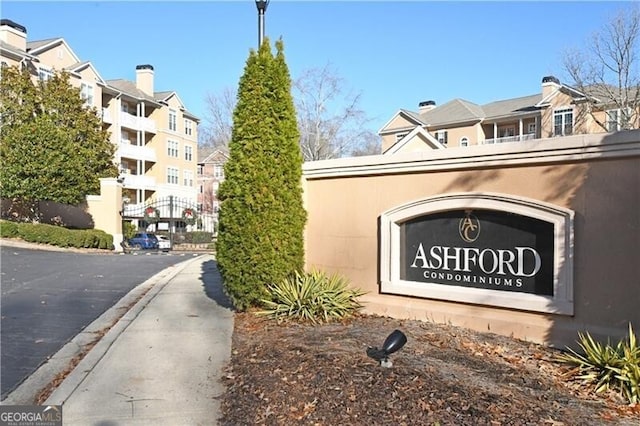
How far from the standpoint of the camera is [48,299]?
9398 mm

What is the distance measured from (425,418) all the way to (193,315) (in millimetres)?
5123

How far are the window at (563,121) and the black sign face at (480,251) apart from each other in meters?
36.6

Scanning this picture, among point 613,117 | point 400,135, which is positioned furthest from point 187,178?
Result: point 613,117

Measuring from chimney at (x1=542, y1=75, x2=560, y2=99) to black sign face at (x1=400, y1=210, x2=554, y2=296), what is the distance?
130 feet

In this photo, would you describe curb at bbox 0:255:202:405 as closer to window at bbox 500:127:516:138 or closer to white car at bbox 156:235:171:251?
white car at bbox 156:235:171:251

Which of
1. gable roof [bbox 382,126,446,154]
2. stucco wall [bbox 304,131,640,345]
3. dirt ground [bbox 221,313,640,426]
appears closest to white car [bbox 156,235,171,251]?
gable roof [bbox 382,126,446,154]

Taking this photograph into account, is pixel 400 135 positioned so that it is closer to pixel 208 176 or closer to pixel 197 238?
pixel 197 238

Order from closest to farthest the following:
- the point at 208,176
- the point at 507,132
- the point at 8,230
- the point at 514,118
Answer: the point at 8,230
the point at 514,118
the point at 507,132
the point at 208,176

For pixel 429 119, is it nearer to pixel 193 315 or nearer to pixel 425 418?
pixel 193 315

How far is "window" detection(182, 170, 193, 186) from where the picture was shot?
51875mm

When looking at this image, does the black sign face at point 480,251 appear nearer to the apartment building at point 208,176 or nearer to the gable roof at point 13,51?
the gable roof at point 13,51

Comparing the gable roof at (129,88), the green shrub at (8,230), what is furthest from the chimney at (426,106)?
the green shrub at (8,230)

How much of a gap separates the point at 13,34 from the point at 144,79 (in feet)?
58.7

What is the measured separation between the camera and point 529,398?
4.19m
